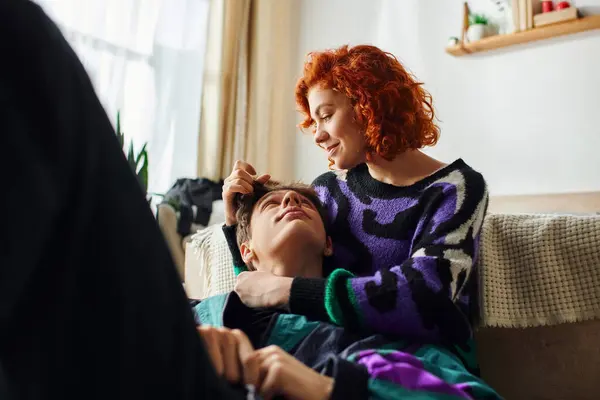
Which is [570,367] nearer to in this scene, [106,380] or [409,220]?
[409,220]

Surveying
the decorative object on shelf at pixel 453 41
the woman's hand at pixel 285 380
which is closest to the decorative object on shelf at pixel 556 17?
the decorative object on shelf at pixel 453 41

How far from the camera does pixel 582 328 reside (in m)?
1.25

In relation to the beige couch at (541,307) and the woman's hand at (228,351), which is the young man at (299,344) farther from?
the beige couch at (541,307)

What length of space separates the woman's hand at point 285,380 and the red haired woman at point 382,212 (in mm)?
270

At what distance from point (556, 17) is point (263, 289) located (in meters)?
1.82

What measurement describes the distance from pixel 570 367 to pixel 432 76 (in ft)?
5.71

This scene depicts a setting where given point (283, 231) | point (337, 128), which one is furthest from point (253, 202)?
point (337, 128)

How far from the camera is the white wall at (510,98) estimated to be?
2.32 m

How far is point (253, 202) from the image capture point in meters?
1.38

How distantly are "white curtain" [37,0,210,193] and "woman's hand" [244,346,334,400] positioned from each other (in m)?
1.86

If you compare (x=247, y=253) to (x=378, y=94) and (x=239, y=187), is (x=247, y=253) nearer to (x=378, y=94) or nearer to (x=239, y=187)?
(x=239, y=187)

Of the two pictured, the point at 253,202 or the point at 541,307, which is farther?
the point at 253,202

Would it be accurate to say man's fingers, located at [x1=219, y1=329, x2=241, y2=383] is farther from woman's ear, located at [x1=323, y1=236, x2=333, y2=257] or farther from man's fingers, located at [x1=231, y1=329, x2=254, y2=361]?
woman's ear, located at [x1=323, y1=236, x2=333, y2=257]

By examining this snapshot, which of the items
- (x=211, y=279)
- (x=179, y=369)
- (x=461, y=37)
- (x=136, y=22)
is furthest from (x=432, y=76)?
(x=179, y=369)
